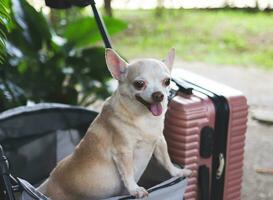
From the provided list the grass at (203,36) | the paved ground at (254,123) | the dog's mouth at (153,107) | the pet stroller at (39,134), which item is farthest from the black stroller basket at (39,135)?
the grass at (203,36)

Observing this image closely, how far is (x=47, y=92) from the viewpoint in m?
2.32

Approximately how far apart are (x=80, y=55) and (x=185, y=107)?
1146mm

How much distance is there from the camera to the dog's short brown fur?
1.17 metres

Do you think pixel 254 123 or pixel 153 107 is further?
pixel 254 123

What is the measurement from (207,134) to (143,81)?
0.38 m

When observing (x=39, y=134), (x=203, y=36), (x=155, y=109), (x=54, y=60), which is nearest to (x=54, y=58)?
(x=54, y=60)

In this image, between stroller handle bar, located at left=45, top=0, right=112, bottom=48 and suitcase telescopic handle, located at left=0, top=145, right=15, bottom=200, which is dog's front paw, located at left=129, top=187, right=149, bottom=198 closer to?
suitcase telescopic handle, located at left=0, top=145, right=15, bottom=200

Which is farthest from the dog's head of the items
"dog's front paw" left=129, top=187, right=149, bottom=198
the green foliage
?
the green foliage

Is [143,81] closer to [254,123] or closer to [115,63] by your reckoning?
[115,63]

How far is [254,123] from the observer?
272 centimetres

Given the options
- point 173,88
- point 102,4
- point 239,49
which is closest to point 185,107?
point 173,88

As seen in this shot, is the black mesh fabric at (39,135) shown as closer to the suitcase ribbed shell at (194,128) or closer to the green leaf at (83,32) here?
the suitcase ribbed shell at (194,128)

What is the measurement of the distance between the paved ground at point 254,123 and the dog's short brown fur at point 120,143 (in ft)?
2.60

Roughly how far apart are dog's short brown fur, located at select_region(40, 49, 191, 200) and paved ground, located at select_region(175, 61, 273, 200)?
0.79m
